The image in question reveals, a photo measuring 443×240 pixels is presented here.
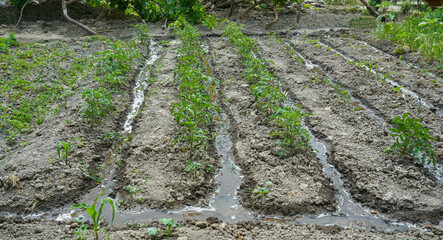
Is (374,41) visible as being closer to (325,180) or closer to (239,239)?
(325,180)

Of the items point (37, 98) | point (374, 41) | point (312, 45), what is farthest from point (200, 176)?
point (374, 41)

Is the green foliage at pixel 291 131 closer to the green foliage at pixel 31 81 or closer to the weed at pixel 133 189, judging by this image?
the weed at pixel 133 189

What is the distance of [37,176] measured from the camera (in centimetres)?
323

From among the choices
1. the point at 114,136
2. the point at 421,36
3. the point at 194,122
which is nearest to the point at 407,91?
the point at 421,36

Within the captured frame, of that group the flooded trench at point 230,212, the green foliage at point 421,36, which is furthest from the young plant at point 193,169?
A: the green foliage at point 421,36

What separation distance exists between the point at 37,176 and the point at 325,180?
256cm

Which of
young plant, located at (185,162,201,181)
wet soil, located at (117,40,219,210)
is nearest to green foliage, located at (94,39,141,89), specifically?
wet soil, located at (117,40,219,210)

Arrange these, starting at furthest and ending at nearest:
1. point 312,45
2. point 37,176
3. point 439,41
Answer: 1. point 312,45
2. point 439,41
3. point 37,176

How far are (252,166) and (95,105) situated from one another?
197 cm

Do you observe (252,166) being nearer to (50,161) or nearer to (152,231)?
(152,231)

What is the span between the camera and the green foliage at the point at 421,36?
20.5 ft

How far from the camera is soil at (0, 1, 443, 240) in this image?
8.98 feet

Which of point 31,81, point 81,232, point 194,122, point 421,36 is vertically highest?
point 421,36

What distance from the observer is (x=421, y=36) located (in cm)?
656
